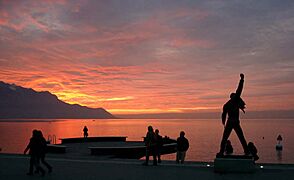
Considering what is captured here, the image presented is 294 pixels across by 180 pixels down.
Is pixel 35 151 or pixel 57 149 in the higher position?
pixel 35 151

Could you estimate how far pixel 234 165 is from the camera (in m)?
13.9

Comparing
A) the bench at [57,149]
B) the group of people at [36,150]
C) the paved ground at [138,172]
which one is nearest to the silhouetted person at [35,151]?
the group of people at [36,150]

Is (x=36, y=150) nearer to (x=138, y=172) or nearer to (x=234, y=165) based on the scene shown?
(x=138, y=172)

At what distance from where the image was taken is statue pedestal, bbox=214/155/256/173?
1384 centimetres

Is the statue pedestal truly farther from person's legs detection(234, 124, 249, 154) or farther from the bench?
the bench

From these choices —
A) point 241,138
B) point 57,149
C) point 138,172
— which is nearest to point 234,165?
point 241,138

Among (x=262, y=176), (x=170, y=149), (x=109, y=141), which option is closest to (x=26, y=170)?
(x=262, y=176)

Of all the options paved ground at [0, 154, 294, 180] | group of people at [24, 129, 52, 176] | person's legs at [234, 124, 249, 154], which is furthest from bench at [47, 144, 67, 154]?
person's legs at [234, 124, 249, 154]

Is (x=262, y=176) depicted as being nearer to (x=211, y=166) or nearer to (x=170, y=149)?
(x=211, y=166)

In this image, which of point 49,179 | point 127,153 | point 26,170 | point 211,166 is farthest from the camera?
point 127,153

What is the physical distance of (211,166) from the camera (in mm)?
15852

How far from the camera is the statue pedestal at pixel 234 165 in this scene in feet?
45.4

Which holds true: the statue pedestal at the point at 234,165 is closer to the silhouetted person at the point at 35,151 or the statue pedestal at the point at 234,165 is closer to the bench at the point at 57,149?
the silhouetted person at the point at 35,151

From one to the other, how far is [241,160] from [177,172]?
2.55 metres
